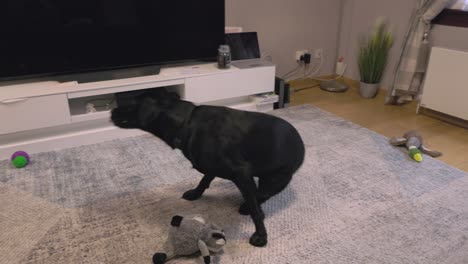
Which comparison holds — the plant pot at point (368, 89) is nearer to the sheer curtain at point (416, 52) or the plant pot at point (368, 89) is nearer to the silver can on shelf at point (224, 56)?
the sheer curtain at point (416, 52)

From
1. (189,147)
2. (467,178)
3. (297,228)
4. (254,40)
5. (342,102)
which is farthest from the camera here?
(342,102)

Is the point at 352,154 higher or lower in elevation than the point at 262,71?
lower

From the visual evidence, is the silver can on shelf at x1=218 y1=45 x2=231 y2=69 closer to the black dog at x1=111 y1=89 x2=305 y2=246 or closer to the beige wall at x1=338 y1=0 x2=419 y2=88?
the black dog at x1=111 y1=89 x2=305 y2=246

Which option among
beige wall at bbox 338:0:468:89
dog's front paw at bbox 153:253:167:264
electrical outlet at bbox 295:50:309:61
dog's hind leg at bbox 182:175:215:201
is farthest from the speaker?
dog's front paw at bbox 153:253:167:264

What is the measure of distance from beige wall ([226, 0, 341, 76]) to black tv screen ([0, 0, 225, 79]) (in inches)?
22.4

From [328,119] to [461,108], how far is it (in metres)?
0.91

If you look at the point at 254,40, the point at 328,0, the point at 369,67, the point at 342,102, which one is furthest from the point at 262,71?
the point at 328,0

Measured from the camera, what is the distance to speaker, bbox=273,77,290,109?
115 inches

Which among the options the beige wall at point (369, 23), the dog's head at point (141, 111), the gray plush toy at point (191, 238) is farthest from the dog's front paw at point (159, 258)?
the beige wall at point (369, 23)

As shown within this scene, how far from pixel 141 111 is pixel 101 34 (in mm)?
1223

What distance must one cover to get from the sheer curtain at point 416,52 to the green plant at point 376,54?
205 mm

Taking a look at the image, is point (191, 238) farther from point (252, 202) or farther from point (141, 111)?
point (141, 111)

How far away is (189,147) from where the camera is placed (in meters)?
1.38

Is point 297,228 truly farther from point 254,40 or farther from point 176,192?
point 254,40
